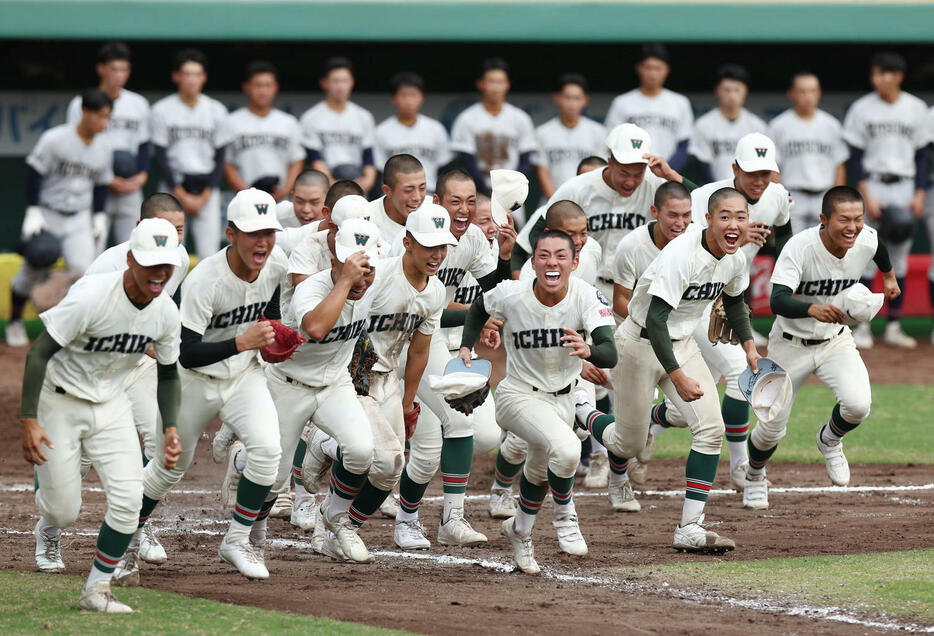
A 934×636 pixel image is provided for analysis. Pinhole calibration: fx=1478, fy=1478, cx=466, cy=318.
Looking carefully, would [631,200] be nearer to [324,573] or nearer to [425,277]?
[425,277]

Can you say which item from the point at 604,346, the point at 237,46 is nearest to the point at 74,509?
the point at 604,346

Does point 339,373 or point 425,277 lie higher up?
point 425,277

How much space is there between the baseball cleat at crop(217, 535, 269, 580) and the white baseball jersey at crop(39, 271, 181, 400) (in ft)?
3.16

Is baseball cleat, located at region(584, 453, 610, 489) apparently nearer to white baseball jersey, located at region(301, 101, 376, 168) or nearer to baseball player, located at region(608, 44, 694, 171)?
baseball player, located at region(608, 44, 694, 171)

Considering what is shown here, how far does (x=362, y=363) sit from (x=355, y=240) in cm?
87

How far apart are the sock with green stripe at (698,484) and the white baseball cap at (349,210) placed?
2081mm

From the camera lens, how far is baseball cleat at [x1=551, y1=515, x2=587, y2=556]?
7250 mm

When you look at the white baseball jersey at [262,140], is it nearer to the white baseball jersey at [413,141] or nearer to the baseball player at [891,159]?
the white baseball jersey at [413,141]

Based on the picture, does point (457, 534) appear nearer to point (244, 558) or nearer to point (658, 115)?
point (244, 558)

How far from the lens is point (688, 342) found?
7.84m

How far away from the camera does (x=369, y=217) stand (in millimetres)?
7320

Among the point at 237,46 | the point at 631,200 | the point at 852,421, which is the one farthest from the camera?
the point at 237,46

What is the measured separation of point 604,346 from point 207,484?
11.7 feet

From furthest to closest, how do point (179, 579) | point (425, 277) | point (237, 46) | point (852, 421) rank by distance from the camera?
point (237, 46)
point (852, 421)
point (425, 277)
point (179, 579)
